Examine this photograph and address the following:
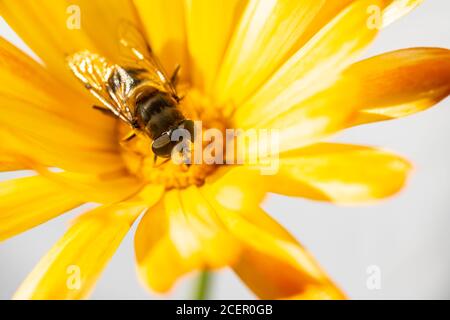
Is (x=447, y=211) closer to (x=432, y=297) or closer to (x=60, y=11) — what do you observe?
(x=432, y=297)

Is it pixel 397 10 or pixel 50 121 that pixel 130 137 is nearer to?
pixel 50 121

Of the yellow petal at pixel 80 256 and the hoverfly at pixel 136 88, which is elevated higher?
the hoverfly at pixel 136 88

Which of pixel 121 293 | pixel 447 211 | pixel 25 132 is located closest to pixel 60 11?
pixel 25 132

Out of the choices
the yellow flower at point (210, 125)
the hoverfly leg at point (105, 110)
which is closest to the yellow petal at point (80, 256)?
the yellow flower at point (210, 125)

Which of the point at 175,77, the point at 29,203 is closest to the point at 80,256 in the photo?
the point at 29,203

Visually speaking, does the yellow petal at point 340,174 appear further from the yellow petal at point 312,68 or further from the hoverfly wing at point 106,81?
the hoverfly wing at point 106,81

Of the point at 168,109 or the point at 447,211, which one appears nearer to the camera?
the point at 168,109
